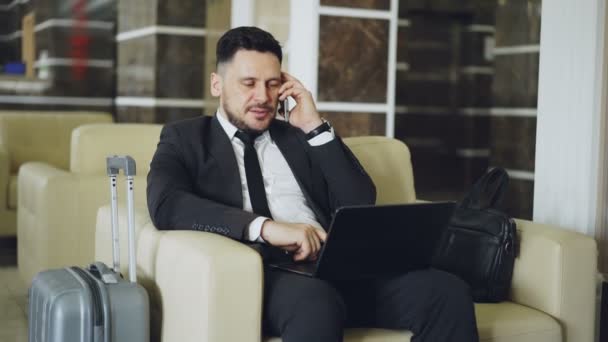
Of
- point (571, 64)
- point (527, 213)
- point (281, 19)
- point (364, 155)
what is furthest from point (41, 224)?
point (527, 213)

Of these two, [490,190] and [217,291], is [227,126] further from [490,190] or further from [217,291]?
[490,190]

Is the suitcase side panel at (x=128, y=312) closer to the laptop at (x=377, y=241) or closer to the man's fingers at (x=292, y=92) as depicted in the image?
the laptop at (x=377, y=241)

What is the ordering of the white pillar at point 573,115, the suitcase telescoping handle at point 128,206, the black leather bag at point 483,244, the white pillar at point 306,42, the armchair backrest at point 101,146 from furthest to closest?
the white pillar at point 306,42, the armchair backrest at point 101,146, the white pillar at point 573,115, the black leather bag at point 483,244, the suitcase telescoping handle at point 128,206

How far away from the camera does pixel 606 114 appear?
3.45m

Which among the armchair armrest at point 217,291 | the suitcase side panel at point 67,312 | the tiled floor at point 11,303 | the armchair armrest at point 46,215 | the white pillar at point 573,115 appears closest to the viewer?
the armchair armrest at point 217,291

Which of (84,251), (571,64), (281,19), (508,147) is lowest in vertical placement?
(84,251)

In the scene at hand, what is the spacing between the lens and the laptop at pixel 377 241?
214 centimetres

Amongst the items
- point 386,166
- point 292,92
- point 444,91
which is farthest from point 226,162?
point 444,91

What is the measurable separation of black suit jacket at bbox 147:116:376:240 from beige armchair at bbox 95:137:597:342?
0.09m

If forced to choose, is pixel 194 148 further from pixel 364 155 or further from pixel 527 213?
pixel 527 213

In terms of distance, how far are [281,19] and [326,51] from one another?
89cm

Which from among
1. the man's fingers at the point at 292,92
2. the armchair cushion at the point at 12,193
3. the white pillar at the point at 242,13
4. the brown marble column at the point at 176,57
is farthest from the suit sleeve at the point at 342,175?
the brown marble column at the point at 176,57

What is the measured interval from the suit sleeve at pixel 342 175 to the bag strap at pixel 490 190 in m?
0.42

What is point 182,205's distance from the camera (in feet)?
7.91
